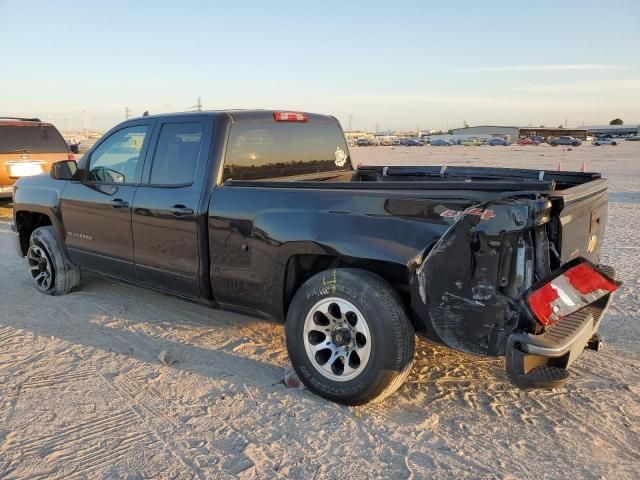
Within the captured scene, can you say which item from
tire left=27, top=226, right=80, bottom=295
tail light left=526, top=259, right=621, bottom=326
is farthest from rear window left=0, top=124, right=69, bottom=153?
tail light left=526, top=259, right=621, bottom=326

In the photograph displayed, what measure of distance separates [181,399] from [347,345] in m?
1.14

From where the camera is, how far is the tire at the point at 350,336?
3.11 metres

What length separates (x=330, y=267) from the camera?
357 cm

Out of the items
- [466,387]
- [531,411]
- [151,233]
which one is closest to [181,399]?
[151,233]

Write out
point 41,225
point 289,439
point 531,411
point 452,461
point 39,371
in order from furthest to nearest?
point 41,225 → point 39,371 → point 531,411 → point 289,439 → point 452,461

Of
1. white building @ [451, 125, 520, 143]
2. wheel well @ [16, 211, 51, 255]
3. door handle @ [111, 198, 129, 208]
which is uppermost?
door handle @ [111, 198, 129, 208]

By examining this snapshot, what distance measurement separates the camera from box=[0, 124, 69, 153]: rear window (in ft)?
34.4

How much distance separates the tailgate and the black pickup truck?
15 mm

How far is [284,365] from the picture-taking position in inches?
156

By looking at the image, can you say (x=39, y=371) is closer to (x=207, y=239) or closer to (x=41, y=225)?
(x=207, y=239)

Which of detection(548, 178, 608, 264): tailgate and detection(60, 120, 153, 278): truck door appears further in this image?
detection(60, 120, 153, 278): truck door

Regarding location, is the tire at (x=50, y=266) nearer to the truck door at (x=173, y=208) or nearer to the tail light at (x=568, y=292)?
the truck door at (x=173, y=208)

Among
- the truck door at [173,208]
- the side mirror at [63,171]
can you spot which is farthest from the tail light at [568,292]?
the side mirror at [63,171]

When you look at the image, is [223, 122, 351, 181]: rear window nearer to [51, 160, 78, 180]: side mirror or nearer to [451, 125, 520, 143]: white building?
[51, 160, 78, 180]: side mirror
